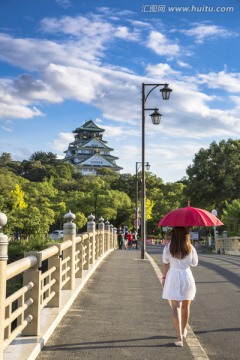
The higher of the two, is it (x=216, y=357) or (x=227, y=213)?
(x=227, y=213)

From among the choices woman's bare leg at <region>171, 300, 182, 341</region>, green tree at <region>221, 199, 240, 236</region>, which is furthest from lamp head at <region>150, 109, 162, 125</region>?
green tree at <region>221, 199, 240, 236</region>

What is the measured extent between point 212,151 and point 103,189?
22.9m

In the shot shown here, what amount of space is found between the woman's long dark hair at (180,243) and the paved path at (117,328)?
109 cm

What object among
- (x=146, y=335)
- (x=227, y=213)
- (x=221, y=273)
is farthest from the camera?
(x=227, y=213)

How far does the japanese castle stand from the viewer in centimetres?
12950

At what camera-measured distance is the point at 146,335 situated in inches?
260

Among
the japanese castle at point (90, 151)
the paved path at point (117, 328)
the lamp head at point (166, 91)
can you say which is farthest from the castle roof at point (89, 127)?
the paved path at point (117, 328)

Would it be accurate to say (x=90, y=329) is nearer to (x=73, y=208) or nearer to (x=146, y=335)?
(x=146, y=335)

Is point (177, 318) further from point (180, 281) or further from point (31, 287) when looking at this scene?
point (31, 287)

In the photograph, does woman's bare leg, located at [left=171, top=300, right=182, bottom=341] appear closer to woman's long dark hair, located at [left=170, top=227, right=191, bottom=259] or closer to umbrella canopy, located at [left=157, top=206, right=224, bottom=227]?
woman's long dark hair, located at [left=170, top=227, right=191, bottom=259]

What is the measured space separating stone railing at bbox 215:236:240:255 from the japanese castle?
3414 inches

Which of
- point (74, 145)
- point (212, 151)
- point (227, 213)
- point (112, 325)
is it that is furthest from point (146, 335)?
point (74, 145)

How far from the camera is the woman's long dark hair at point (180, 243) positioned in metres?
6.14

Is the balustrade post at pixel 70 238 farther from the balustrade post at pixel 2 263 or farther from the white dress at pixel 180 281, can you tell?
the balustrade post at pixel 2 263
